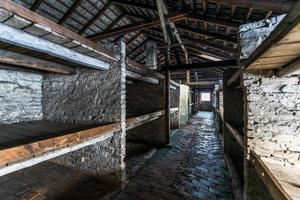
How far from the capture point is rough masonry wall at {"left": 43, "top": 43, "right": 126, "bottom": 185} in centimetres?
278

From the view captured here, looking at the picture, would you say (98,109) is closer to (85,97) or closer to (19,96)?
(85,97)

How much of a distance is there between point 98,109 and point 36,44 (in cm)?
147

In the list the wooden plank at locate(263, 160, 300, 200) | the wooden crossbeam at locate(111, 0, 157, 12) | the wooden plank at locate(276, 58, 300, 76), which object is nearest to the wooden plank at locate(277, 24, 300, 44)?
the wooden plank at locate(276, 58, 300, 76)

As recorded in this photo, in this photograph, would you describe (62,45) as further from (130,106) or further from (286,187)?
(130,106)

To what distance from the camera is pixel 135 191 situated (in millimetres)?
2850

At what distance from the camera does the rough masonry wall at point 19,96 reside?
2.95 metres

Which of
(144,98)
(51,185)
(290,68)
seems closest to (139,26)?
(144,98)

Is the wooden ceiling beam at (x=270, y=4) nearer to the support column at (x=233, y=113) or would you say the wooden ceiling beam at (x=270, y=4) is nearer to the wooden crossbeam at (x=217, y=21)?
the wooden crossbeam at (x=217, y=21)

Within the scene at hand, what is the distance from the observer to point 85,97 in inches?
118

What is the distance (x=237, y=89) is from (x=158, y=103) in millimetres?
2294

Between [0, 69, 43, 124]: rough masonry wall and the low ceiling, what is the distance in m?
1.97

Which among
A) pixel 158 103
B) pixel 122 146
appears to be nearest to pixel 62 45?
pixel 122 146

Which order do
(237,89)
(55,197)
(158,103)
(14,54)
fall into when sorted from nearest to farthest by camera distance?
(14,54) → (55,197) → (237,89) → (158,103)

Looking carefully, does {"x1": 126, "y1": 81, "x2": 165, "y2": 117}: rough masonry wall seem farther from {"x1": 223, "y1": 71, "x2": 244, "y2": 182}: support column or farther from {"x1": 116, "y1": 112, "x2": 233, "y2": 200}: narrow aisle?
{"x1": 223, "y1": 71, "x2": 244, "y2": 182}: support column
